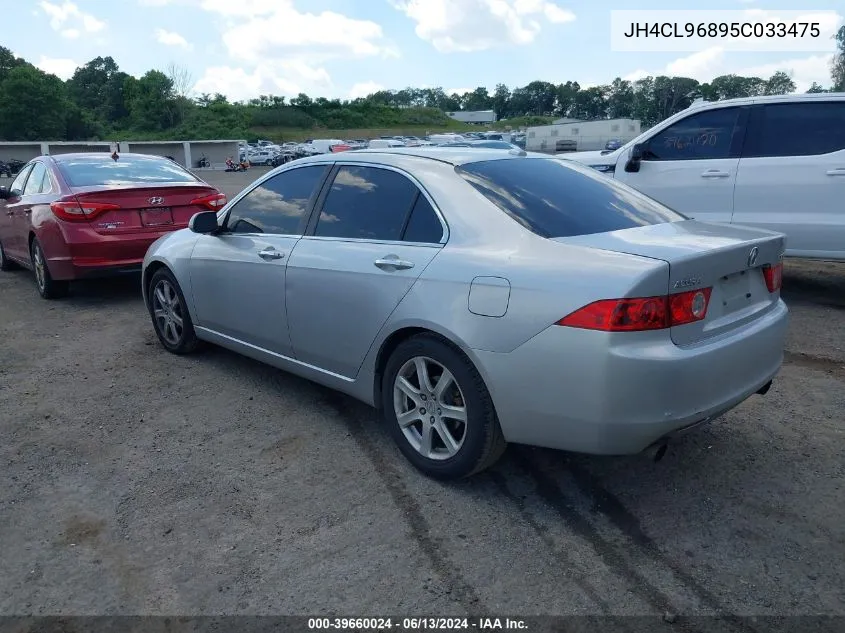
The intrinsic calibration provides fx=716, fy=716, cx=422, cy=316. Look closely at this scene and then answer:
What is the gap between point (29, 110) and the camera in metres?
77.6

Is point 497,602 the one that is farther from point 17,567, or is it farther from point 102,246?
point 102,246

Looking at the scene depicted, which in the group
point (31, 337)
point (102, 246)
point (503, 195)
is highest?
point (503, 195)

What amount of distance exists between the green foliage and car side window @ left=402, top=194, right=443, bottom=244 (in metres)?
56.6

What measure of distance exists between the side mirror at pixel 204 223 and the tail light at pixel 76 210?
9.18ft

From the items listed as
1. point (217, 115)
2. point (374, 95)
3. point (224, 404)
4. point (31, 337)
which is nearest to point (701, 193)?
point (224, 404)

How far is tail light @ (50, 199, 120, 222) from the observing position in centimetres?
708

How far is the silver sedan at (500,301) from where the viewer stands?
286 centimetres

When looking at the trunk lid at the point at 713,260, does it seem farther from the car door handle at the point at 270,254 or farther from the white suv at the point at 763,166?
the white suv at the point at 763,166

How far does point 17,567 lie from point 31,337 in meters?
3.97

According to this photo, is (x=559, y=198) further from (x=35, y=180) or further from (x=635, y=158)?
(x=35, y=180)

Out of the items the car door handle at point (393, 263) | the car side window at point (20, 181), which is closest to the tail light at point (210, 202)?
the car side window at point (20, 181)

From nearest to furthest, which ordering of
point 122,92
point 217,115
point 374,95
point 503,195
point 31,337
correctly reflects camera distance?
point 503,195 → point 31,337 → point 217,115 → point 122,92 → point 374,95

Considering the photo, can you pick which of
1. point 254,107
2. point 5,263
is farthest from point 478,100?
point 5,263

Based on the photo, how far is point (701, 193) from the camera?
7.21 metres
